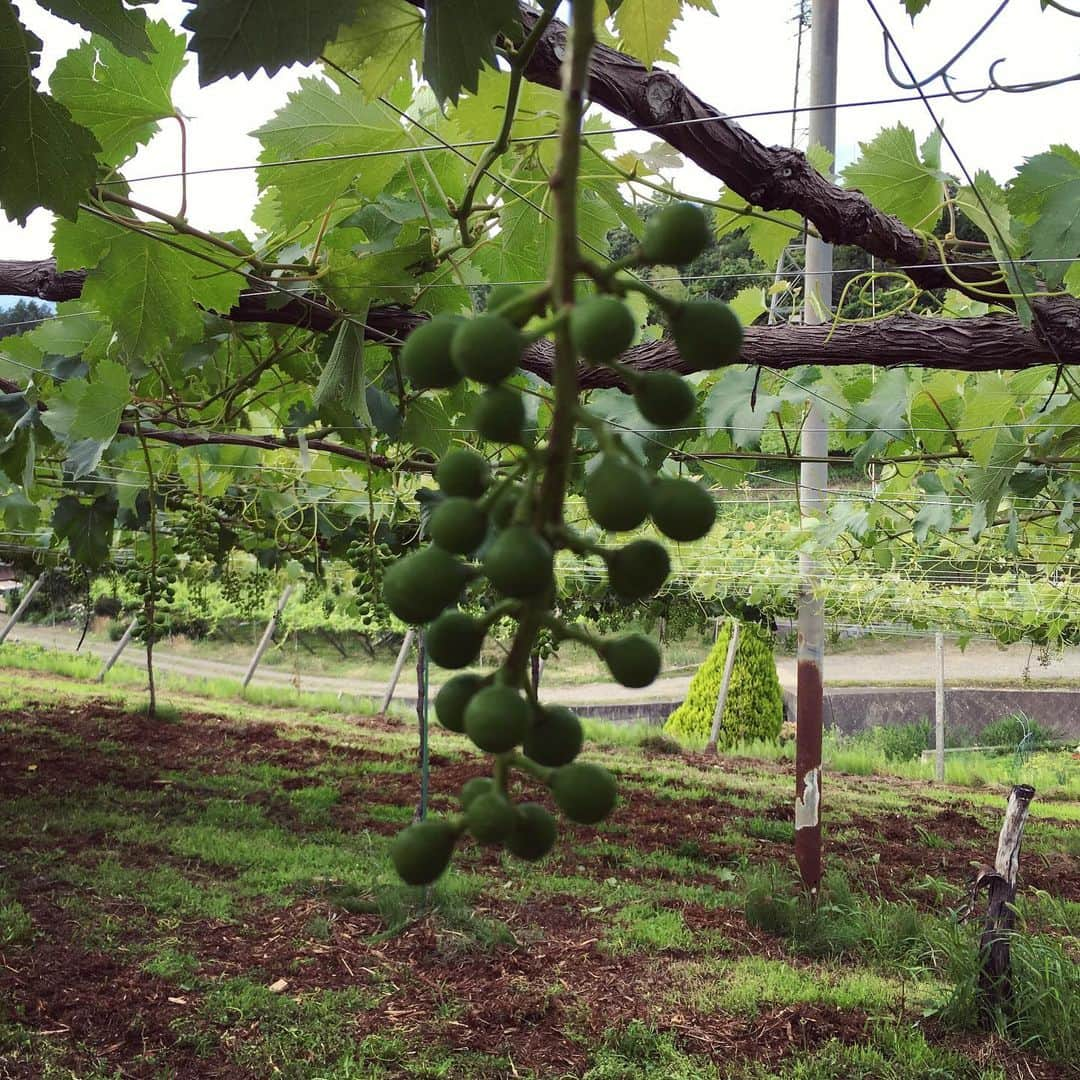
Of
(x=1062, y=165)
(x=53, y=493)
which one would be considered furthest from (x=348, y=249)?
(x=53, y=493)

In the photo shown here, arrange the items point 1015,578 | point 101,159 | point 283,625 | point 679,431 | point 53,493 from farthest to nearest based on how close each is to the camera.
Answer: point 283,625 → point 1015,578 → point 53,493 → point 679,431 → point 101,159

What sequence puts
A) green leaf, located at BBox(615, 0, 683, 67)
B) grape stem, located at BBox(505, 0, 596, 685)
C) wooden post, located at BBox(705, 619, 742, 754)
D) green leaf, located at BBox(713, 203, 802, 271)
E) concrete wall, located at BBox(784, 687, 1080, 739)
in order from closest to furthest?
1. grape stem, located at BBox(505, 0, 596, 685)
2. green leaf, located at BBox(615, 0, 683, 67)
3. green leaf, located at BBox(713, 203, 802, 271)
4. wooden post, located at BBox(705, 619, 742, 754)
5. concrete wall, located at BBox(784, 687, 1080, 739)

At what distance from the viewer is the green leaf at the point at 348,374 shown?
1.66 meters

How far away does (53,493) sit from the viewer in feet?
20.2

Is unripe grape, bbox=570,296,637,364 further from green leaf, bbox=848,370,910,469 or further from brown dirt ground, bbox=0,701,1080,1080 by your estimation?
brown dirt ground, bbox=0,701,1080,1080

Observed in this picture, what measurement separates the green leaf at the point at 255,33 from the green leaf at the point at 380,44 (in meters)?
0.25

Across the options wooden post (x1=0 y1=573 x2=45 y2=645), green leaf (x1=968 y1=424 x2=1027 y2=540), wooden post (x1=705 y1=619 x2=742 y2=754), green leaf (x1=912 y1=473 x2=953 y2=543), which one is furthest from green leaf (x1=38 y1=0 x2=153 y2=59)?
wooden post (x1=0 y1=573 x2=45 y2=645)

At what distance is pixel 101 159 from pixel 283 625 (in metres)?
14.0

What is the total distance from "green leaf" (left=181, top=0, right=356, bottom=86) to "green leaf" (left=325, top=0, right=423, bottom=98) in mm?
247

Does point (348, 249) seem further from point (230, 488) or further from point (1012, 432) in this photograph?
point (230, 488)

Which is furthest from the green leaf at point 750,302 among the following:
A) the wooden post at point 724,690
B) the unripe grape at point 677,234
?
the wooden post at point 724,690

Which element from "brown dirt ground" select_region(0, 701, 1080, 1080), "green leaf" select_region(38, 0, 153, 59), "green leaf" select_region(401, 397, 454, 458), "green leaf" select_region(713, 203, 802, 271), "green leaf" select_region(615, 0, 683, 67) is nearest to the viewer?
"green leaf" select_region(38, 0, 153, 59)

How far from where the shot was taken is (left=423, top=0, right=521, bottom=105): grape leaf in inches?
29.9

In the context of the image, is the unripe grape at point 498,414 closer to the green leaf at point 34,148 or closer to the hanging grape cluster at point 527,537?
the hanging grape cluster at point 527,537
